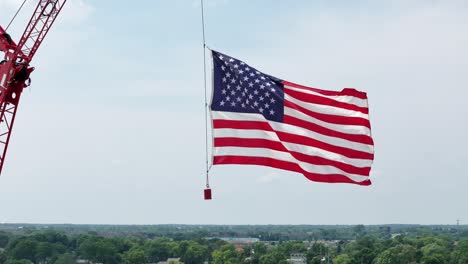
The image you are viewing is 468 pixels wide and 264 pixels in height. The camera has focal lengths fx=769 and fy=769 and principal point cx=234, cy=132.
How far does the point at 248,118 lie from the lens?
26734 mm

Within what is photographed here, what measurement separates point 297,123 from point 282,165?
5.17 feet

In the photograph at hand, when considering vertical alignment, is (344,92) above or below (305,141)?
above

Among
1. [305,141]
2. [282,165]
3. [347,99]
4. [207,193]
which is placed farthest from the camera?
[347,99]

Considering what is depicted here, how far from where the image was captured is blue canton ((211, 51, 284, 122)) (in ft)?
87.9

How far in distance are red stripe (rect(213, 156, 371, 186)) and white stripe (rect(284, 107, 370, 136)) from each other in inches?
63.2

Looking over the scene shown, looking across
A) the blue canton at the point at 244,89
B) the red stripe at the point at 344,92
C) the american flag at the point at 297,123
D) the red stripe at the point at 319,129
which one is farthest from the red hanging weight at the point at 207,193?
the red stripe at the point at 344,92

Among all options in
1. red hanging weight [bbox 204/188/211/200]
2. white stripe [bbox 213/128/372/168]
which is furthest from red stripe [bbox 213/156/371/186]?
red hanging weight [bbox 204/188/211/200]

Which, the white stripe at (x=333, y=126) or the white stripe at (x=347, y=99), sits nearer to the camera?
the white stripe at (x=333, y=126)

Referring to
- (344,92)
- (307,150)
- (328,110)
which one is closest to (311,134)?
(307,150)

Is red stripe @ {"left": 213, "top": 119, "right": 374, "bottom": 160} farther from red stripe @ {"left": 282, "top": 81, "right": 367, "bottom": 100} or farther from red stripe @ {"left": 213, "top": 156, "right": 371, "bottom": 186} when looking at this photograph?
red stripe @ {"left": 282, "top": 81, "right": 367, "bottom": 100}

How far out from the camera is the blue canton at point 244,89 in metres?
26.8

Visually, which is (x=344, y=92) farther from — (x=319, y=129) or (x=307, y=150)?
(x=307, y=150)

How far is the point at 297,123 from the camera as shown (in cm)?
2686

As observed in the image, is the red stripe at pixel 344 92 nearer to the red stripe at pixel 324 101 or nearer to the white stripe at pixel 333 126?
the red stripe at pixel 324 101
